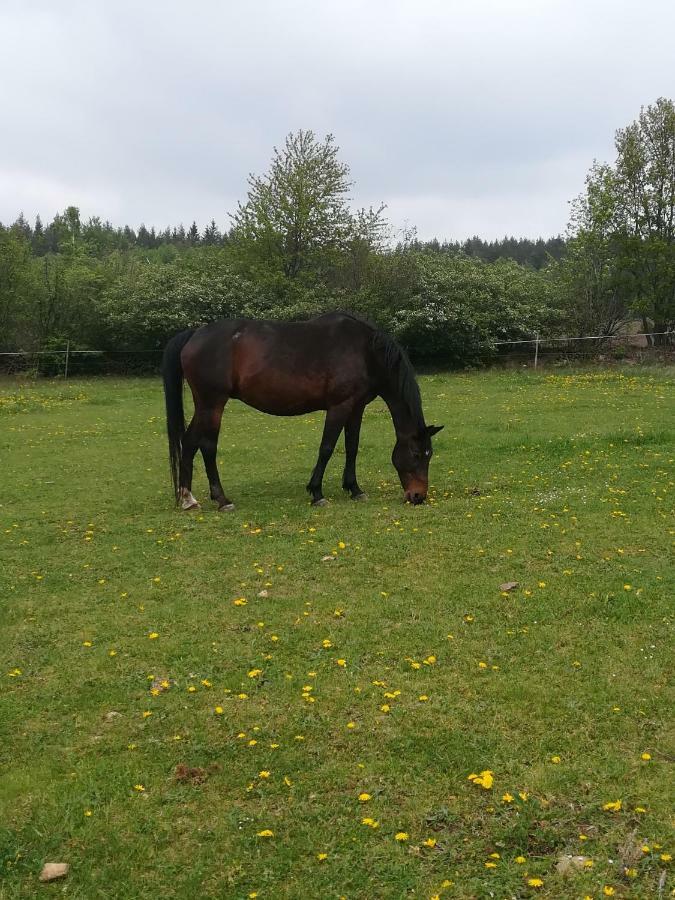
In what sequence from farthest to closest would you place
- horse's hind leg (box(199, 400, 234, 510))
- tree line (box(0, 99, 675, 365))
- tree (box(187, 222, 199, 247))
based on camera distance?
tree (box(187, 222, 199, 247)) < tree line (box(0, 99, 675, 365)) < horse's hind leg (box(199, 400, 234, 510))

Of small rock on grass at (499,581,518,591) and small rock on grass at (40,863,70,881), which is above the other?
small rock on grass at (499,581,518,591)

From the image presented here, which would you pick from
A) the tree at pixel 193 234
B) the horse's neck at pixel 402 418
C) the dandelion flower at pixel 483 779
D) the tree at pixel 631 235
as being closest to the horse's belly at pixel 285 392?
the horse's neck at pixel 402 418

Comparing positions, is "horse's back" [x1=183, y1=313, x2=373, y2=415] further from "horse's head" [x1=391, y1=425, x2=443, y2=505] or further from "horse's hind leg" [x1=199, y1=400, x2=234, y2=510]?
"horse's head" [x1=391, y1=425, x2=443, y2=505]

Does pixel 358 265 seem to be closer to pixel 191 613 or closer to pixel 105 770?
pixel 191 613

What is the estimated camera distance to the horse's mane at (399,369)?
9.98 meters

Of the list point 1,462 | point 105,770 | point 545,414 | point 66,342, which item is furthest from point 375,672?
point 66,342

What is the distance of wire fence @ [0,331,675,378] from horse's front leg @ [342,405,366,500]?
21774 millimetres

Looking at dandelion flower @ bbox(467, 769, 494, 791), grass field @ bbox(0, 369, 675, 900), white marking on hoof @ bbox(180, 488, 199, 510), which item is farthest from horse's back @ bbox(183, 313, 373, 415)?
dandelion flower @ bbox(467, 769, 494, 791)

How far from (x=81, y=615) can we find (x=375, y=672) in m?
2.83

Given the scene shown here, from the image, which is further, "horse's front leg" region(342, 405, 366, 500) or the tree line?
the tree line

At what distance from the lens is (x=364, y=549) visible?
306 inches

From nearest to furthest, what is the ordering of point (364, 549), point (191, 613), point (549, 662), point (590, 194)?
point (549, 662) → point (191, 613) → point (364, 549) → point (590, 194)

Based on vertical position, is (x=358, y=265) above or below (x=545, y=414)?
above

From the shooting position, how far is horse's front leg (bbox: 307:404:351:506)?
33.4 ft
